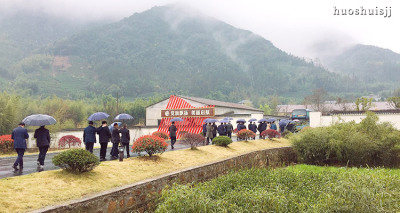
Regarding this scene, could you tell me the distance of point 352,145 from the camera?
14273 millimetres

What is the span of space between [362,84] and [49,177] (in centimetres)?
17243

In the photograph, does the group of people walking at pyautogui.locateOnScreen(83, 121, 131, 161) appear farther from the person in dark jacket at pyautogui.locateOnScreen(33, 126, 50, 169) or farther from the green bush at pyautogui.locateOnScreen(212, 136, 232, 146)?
the green bush at pyautogui.locateOnScreen(212, 136, 232, 146)

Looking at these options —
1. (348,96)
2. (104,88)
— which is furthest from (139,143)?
(348,96)

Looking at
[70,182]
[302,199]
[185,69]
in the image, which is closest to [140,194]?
[70,182]

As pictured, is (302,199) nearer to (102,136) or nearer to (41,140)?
(102,136)

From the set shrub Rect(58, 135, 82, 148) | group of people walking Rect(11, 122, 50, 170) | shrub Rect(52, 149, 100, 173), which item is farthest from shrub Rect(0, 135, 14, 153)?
shrub Rect(52, 149, 100, 173)

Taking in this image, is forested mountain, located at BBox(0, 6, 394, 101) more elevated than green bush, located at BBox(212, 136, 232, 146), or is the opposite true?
forested mountain, located at BBox(0, 6, 394, 101)

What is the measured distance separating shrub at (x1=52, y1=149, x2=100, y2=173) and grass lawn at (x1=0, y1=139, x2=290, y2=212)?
0.19 metres

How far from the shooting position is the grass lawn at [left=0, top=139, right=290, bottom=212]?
5797 millimetres

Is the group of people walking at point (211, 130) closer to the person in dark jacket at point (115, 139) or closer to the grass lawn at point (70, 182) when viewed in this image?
the person in dark jacket at point (115, 139)

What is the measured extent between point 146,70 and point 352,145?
139 metres

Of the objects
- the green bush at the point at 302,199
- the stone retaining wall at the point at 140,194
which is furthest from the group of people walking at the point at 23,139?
the green bush at the point at 302,199

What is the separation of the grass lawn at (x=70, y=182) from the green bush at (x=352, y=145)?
22.5 ft

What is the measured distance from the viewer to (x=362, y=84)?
157m
